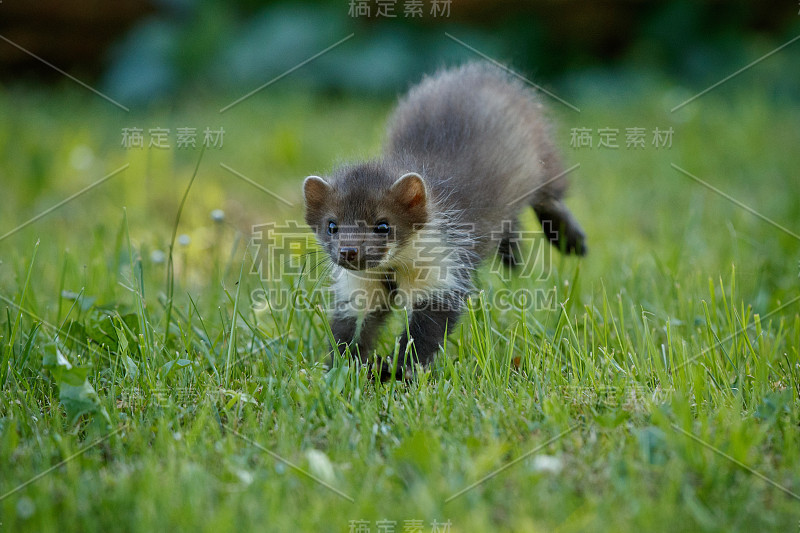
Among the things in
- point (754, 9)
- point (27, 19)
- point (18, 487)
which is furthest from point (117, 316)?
point (754, 9)

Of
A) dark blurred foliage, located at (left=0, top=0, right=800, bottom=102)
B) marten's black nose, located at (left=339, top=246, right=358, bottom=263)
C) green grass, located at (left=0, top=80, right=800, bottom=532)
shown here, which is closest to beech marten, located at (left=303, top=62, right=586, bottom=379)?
marten's black nose, located at (left=339, top=246, right=358, bottom=263)

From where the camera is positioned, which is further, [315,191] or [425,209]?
[315,191]

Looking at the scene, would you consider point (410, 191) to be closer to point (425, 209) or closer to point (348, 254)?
point (425, 209)

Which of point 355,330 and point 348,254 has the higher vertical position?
point 348,254

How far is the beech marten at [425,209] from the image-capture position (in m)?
3.78

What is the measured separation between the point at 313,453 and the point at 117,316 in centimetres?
139

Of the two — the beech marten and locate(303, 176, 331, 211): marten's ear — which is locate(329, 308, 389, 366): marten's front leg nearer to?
the beech marten

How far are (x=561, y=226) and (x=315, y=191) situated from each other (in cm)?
186

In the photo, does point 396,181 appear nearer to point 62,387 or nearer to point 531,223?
point 62,387

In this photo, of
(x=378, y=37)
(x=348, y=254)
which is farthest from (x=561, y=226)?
(x=378, y=37)

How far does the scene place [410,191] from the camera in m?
3.76

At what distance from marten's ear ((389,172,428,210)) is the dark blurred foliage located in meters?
5.25

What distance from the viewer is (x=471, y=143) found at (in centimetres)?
435

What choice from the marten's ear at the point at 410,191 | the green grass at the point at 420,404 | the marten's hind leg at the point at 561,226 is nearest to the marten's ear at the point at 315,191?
the marten's ear at the point at 410,191
